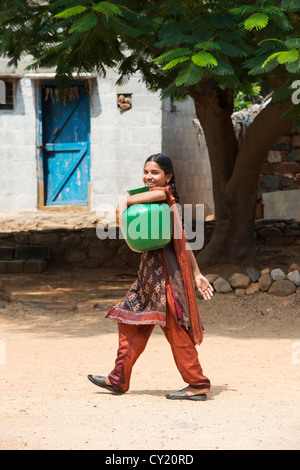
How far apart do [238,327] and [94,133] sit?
675cm

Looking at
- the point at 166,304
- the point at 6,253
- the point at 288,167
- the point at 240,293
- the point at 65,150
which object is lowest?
the point at 240,293

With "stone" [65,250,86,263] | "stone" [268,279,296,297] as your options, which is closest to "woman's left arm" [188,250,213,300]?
"stone" [268,279,296,297]

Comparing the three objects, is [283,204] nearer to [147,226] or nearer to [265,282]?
[265,282]

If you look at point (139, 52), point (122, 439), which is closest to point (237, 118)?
point (139, 52)

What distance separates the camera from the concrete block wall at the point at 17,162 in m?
13.5

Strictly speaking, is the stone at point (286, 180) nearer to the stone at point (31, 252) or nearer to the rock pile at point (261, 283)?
the stone at point (31, 252)

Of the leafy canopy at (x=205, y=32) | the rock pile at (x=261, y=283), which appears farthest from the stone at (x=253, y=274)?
the leafy canopy at (x=205, y=32)

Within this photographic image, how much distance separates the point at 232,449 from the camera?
11.0 feet

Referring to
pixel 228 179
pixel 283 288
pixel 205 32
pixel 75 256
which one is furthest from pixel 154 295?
pixel 75 256

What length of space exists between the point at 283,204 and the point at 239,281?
4889mm

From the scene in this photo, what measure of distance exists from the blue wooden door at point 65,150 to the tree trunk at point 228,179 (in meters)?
4.49

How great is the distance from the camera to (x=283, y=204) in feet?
42.4

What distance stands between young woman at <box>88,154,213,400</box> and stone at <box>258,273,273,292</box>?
12.9 feet

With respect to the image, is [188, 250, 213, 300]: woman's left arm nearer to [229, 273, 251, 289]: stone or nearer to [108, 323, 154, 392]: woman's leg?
[108, 323, 154, 392]: woman's leg
